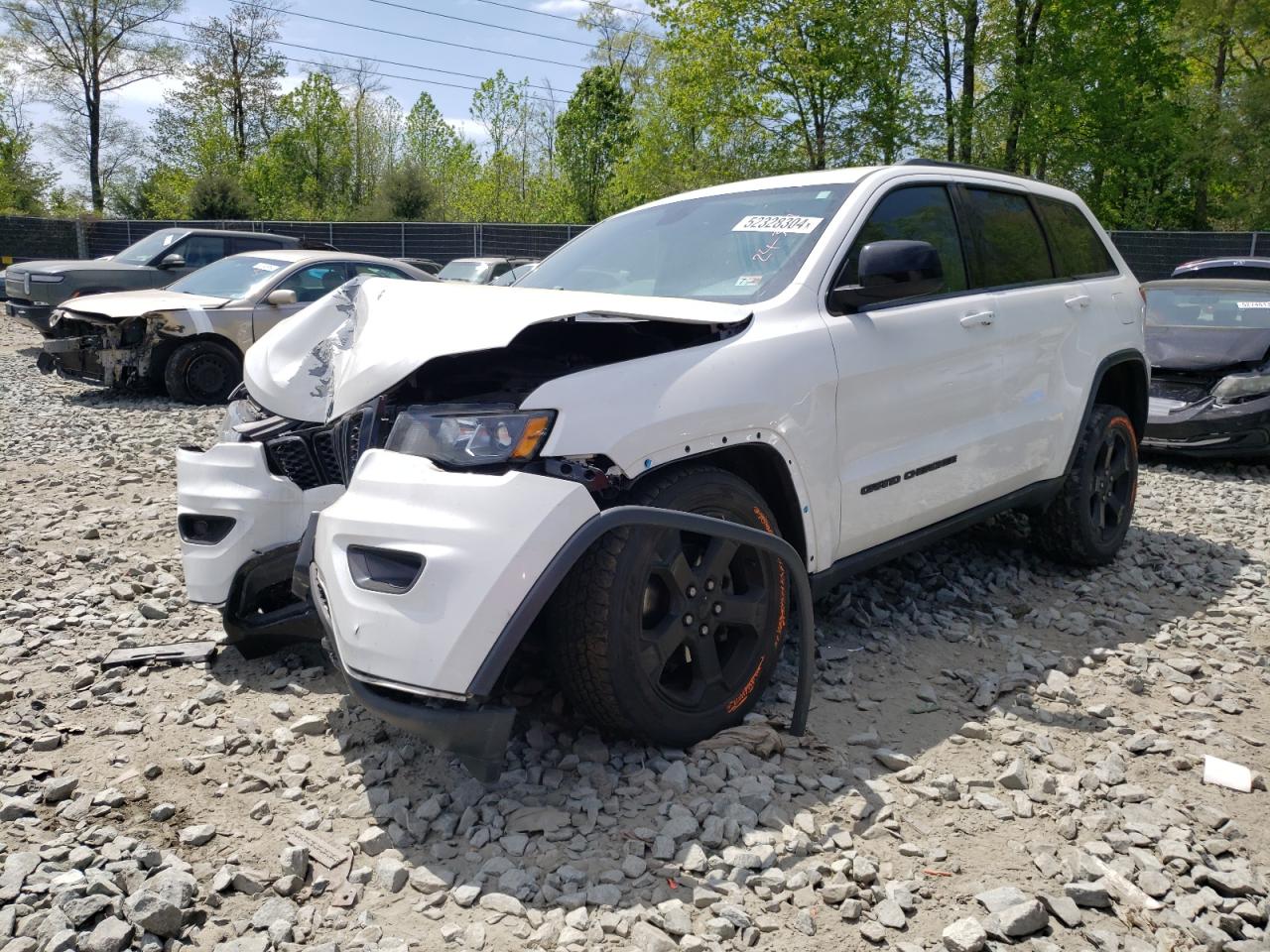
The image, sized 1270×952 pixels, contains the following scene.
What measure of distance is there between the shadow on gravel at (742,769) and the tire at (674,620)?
0.19m

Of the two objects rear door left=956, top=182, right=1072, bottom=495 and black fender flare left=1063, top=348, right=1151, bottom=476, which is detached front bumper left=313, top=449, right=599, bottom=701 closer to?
rear door left=956, top=182, right=1072, bottom=495

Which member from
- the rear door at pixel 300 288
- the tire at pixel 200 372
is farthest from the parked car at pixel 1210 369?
the tire at pixel 200 372

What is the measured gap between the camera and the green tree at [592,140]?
45188mm

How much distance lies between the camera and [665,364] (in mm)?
3033

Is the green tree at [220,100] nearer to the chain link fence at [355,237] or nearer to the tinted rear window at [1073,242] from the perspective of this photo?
the chain link fence at [355,237]

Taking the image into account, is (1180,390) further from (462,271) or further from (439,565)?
(462,271)

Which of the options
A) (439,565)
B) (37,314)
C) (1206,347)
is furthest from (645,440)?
(37,314)

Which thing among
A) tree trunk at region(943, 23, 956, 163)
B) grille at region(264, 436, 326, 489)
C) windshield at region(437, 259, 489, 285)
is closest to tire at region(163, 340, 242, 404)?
grille at region(264, 436, 326, 489)

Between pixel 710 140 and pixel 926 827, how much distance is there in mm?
26018

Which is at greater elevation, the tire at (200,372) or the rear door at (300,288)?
the rear door at (300,288)

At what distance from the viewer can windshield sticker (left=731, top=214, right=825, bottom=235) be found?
3807 millimetres

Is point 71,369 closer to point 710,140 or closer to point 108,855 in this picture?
point 108,855

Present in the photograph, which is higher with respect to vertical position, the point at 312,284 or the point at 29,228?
the point at 29,228

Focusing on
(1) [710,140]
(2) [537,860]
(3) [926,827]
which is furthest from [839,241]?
(1) [710,140]
